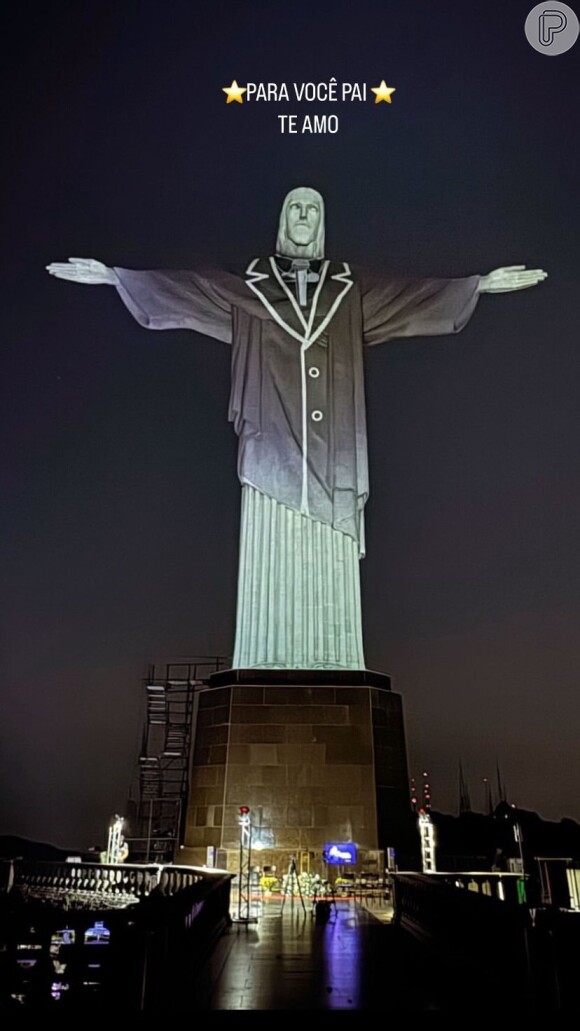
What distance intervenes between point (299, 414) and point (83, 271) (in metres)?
4.50

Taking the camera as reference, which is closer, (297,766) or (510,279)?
(297,766)

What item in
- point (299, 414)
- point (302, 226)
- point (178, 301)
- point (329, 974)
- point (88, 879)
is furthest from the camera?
point (178, 301)

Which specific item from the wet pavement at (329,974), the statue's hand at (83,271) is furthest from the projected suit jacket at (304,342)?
the wet pavement at (329,974)

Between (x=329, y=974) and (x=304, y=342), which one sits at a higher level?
(x=304, y=342)

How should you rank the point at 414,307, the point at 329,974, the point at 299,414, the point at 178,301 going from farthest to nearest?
the point at 414,307
the point at 178,301
the point at 299,414
the point at 329,974

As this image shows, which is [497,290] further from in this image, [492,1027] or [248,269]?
[492,1027]

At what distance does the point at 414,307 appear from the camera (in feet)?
47.0

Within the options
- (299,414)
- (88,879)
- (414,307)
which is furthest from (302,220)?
(88,879)

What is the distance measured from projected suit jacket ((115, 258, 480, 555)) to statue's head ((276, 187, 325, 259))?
36 centimetres

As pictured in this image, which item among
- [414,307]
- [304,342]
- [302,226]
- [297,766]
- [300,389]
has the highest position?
[302,226]

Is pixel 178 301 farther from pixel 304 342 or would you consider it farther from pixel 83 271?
pixel 304 342

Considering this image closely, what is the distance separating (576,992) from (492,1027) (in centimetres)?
82

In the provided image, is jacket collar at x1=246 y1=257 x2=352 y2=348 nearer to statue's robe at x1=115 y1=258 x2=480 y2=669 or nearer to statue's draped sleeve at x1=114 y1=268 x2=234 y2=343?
statue's robe at x1=115 y1=258 x2=480 y2=669

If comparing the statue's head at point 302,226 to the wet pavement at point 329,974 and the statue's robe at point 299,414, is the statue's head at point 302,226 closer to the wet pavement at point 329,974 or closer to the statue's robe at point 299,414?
the statue's robe at point 299,414
